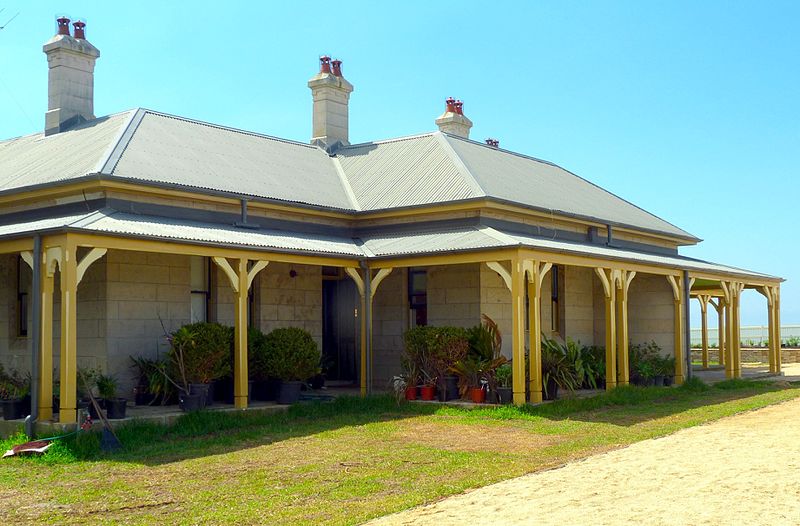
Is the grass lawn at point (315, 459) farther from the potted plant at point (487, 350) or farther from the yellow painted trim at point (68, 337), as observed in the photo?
the potted plant at point (487, 350)

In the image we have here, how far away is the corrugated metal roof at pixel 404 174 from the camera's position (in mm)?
19219

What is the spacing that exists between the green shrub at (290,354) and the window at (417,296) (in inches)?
127

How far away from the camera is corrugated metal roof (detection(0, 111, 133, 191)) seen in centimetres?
1642

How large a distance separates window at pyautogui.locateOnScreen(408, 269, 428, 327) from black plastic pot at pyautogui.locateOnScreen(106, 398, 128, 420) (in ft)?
23.0

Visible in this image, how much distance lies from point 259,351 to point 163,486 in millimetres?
6506

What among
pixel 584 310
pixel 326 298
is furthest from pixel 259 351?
pixel 584 310

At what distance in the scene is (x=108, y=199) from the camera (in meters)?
15.6

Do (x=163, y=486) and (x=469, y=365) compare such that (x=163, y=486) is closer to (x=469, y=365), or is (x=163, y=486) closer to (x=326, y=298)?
(x=469, y=365)

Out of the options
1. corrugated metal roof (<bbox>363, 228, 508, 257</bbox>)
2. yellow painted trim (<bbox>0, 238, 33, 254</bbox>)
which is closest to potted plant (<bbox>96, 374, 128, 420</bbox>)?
yellow painted trim (<bbox>0, 238, 33, 254</bbox>)

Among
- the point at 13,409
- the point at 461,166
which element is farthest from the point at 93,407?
the point at 461,166

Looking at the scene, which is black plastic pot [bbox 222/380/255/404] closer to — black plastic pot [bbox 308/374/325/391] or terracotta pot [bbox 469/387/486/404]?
black plastic pot [bbox 308/374/325/391]

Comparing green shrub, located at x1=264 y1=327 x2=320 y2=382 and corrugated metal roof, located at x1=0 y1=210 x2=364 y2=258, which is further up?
corrugated metal roof, located at x1=0 y1=210 x2=364 y2=258

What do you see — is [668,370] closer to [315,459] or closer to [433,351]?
[433,351]

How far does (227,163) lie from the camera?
18875 mm
